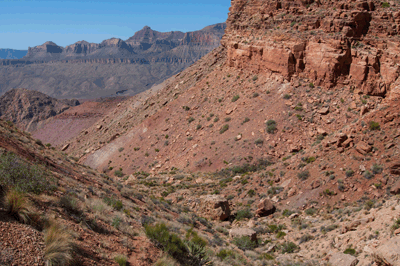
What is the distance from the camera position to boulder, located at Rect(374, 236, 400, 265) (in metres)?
8.38

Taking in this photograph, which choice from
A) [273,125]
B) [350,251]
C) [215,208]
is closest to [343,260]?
[350,251]

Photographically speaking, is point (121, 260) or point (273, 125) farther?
point (273, 125)

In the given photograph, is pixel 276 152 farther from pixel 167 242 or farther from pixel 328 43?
pixel 167 242

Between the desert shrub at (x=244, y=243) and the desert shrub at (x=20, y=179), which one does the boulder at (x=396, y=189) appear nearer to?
the desert shrub at (x=244, y=243)

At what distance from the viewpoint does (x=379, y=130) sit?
17.0 m

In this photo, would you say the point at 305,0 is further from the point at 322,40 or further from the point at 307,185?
the point at 307,185

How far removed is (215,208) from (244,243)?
4.36 m

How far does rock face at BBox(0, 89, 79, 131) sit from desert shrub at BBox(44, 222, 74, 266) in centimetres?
9600

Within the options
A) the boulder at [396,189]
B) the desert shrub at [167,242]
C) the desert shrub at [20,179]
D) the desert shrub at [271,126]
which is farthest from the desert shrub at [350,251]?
the desert shrub at [271,126]

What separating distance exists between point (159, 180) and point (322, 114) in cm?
1492

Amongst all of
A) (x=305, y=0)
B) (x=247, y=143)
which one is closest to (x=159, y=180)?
(x=247, y=143)

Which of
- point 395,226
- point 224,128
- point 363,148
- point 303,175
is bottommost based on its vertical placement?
point 303,175

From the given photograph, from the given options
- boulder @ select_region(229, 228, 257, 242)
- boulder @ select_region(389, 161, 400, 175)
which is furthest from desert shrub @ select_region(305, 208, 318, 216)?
boulder @ select_region(389, 161, 400, 175)

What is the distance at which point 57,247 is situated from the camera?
5770 mm
